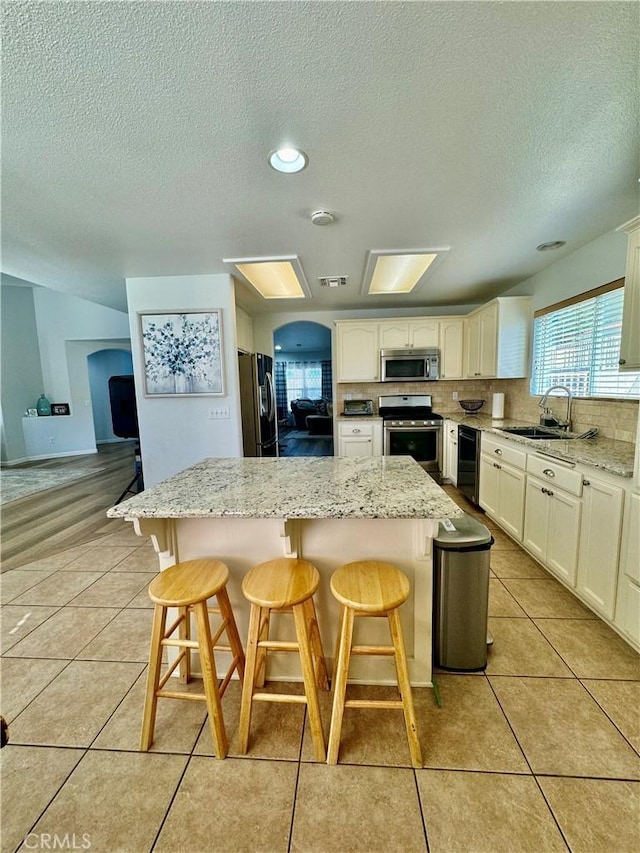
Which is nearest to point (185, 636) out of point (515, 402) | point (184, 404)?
point (184, 404)

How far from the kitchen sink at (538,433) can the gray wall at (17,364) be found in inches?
327

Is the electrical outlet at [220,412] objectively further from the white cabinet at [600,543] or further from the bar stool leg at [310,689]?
the white cabinet at [600,543]

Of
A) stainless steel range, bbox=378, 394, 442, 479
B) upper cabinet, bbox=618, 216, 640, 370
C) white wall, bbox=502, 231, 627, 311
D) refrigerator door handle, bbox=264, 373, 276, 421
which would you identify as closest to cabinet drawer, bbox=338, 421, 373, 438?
stainless steel range, bbox=378, 394, 442, 479

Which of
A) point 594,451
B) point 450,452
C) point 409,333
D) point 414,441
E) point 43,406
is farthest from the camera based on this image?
point 43,406

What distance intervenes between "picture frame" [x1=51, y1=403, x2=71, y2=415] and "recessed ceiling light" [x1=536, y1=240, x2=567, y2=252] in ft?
27.2

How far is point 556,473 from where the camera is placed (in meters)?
2.05

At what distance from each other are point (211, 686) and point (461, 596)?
1.10 meters

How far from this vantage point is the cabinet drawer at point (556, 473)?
1.89 m

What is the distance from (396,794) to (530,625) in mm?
1200

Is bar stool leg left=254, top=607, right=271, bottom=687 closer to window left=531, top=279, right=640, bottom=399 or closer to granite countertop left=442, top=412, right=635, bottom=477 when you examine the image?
granite countertop left=442, top=412, right=635, bottom=477

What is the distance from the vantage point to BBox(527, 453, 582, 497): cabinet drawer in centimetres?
189

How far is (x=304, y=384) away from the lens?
11.6 metres

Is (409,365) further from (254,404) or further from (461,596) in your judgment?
(461,596)

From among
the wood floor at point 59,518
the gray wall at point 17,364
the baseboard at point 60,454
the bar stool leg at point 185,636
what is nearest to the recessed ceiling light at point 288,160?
the bar stool leg at point 185,636
